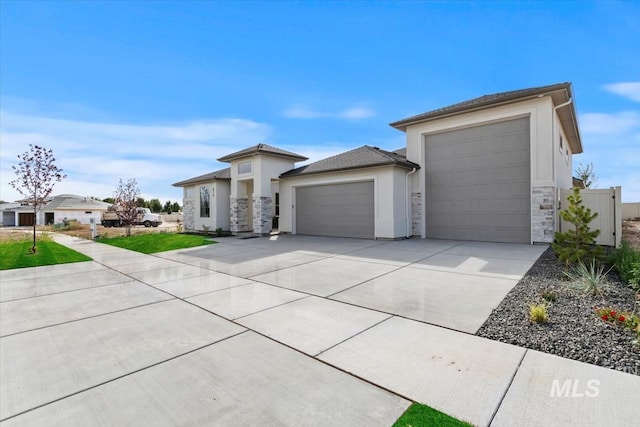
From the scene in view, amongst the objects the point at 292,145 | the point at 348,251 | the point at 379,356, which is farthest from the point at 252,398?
the point at 292,145

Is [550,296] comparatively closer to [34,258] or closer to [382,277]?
[382,277]

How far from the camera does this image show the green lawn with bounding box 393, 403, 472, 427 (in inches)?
80.2

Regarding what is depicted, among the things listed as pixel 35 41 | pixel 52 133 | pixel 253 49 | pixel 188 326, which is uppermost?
pixel 253 49

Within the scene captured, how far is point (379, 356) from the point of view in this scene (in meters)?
3.05

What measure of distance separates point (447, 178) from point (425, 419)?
11.9 meters

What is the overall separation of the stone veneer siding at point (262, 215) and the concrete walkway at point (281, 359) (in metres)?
10.0

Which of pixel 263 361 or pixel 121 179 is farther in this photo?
pixel 121 179

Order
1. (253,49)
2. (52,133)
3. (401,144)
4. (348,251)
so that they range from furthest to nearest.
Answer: (401,144) < (52,133) < (253,49) < (348,251)

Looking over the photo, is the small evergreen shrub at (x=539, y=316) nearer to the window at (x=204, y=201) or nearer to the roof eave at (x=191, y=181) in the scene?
the roof eave at (x=191, y=181)

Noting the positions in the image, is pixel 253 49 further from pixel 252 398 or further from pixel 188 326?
pixel 252 398

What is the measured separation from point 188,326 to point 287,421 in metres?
2.36

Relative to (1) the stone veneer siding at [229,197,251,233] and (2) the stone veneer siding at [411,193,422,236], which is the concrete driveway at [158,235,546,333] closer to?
(2) the stone veneer siding at [411,193,422,236]

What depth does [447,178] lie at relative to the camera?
41.5ft

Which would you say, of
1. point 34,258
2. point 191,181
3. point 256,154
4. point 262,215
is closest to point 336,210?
point 262,215
